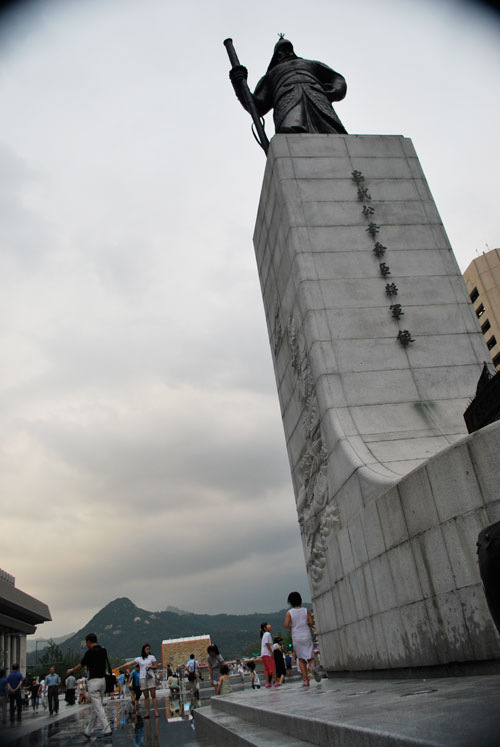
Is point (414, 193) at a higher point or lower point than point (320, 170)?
lower

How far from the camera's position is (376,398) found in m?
7.61

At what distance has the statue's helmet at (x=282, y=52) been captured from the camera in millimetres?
12344

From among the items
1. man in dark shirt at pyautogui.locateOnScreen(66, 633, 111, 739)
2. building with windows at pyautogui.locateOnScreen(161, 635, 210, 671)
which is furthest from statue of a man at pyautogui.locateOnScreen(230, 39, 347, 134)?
building with windows at pyautogui.locateOnScreen(161, 635, 210, 671)

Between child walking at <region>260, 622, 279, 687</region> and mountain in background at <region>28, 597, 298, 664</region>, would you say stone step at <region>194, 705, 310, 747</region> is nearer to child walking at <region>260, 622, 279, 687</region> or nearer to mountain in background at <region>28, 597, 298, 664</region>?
child walking at <region>260, 622, 279, 687</region>

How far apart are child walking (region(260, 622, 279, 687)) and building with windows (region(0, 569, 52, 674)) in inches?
882

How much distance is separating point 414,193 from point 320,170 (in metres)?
1.59

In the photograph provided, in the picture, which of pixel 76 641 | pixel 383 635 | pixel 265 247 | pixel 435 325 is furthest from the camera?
pixel 76 641

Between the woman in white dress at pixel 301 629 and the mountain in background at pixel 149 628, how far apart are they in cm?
9559

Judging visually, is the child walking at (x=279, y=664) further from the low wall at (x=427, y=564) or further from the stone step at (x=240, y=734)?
the stone step at (x=240, y=734)

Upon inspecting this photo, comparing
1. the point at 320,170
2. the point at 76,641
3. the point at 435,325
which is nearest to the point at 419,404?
the point at 435,325

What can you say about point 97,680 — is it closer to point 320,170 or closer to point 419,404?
point 419,404

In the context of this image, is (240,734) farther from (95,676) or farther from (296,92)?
(296,92)

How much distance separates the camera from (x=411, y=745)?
6.00 feet

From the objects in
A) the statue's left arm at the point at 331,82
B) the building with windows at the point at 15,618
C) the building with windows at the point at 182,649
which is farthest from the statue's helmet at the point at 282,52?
the building with windows at the point at 182,649
